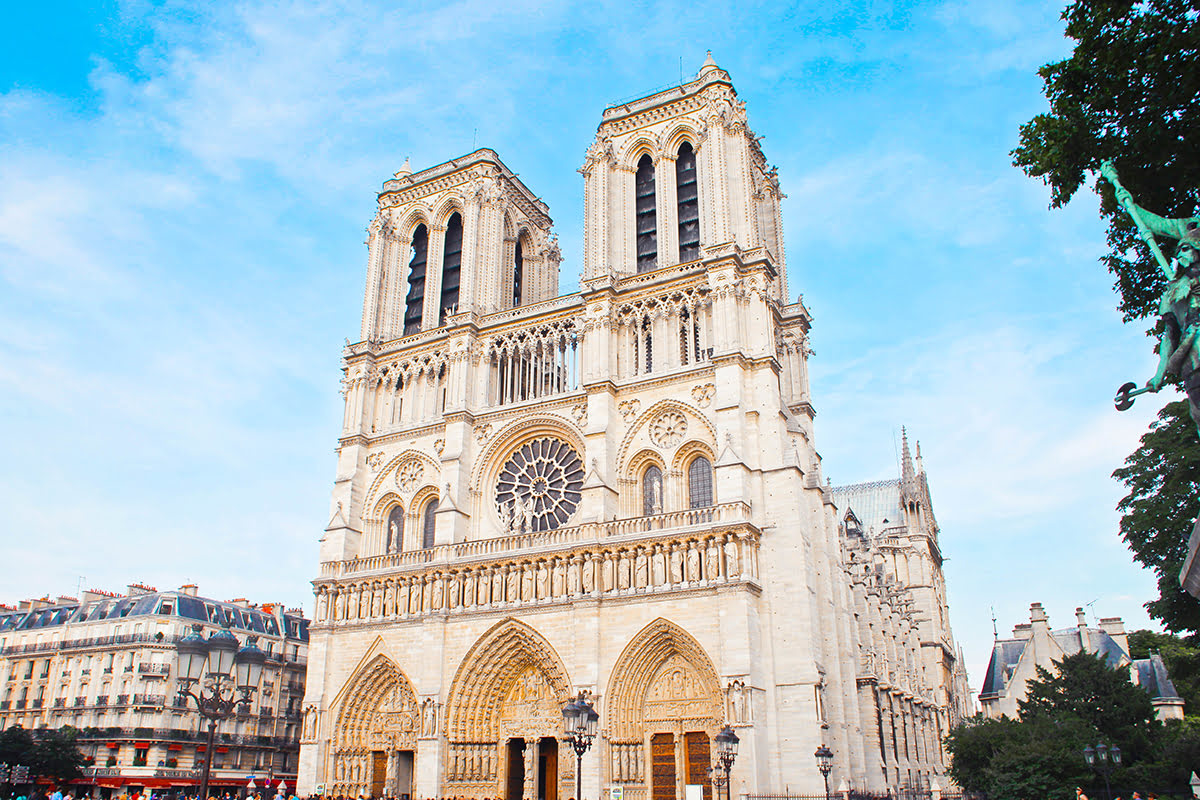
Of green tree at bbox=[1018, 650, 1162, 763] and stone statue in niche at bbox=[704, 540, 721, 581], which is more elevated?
stone statue in niche at bbox=[704, 540, 721, 581]

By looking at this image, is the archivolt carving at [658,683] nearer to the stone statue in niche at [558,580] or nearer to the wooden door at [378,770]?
the stone statue in niche at [558,580]

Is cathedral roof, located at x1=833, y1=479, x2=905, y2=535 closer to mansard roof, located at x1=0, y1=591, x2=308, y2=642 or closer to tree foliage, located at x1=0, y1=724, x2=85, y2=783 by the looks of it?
mansard roof, located at x1=0, y1=591, x2=308, y2=642

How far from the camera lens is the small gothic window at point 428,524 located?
1271 inches

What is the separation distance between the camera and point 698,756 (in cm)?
2481

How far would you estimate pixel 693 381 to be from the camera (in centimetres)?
2878

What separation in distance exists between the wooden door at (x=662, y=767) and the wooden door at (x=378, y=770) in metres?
9.07

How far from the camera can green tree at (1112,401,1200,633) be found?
745 inches

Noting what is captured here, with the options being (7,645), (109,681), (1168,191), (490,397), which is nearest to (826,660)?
(490,397)

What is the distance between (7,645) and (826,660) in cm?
3615

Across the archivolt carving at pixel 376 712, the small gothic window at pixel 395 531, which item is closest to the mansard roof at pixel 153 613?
the small gothic window at pixel 395 531

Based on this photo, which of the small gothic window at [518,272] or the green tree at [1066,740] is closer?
the green tree at [1066,740]

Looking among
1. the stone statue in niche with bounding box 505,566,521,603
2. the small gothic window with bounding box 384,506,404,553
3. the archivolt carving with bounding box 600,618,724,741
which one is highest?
the small gothic window with bounding box 384,506,404,553

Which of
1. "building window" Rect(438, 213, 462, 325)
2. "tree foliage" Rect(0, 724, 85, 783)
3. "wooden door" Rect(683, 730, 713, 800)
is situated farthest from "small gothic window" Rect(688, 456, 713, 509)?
"tree foliage" Rect(0, 724, 85, 783)

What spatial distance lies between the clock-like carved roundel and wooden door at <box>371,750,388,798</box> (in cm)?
810
